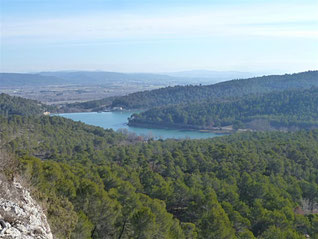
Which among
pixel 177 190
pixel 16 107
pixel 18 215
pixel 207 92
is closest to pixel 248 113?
pixel 207 92

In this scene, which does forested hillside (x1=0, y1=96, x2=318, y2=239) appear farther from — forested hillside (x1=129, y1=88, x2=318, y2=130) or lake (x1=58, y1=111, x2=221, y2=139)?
forested hillside (x1=129, y1=88, x2=318, y2=130)

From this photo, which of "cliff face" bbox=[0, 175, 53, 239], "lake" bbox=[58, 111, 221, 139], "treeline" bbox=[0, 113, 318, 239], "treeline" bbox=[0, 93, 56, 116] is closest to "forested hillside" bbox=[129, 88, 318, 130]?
"lake" bbox=[58, 111, 221, 139]

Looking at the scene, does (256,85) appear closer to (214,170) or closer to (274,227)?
(214,170)

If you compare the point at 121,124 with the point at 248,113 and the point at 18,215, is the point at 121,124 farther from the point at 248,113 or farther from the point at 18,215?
the point at 18,215

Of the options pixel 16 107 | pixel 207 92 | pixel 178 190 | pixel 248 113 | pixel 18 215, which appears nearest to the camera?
pixel 18 215

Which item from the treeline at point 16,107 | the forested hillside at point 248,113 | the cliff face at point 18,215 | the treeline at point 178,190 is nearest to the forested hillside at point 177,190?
the treeline at point 178,190

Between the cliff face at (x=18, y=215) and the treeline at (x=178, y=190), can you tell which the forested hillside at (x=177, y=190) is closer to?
the treeline at (x=178, y=190)
